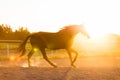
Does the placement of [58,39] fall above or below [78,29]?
below

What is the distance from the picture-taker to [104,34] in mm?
27562

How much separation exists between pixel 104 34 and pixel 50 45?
14.9 metres

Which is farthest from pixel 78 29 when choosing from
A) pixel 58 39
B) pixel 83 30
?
pixel 58 39

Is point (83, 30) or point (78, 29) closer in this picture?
point (78, 29)

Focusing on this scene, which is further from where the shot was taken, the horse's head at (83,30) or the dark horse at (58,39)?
the horse's head at (83,30)

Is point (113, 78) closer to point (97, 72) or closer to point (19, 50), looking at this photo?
point (97, 72)

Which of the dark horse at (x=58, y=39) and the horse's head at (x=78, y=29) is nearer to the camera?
the dark horse at (x=58, y=39)

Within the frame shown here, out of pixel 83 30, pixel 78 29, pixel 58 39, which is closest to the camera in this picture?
pixel 58 39

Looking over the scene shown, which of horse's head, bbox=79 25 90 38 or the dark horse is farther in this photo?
horse's head, bbox=79 25 90 38

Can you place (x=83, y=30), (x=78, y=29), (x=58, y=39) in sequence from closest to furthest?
(x=58, y=39), (x=78, y=29), (x=83, y=30)

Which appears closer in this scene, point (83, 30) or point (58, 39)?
point (58, 39)

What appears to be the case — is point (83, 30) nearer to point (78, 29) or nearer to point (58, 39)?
point (78, 29)

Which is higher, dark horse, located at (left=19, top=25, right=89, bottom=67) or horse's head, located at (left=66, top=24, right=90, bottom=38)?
horse's head, located at (left=66, top=24, right=90, bottom=38)

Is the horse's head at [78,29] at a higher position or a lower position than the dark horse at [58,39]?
higher
